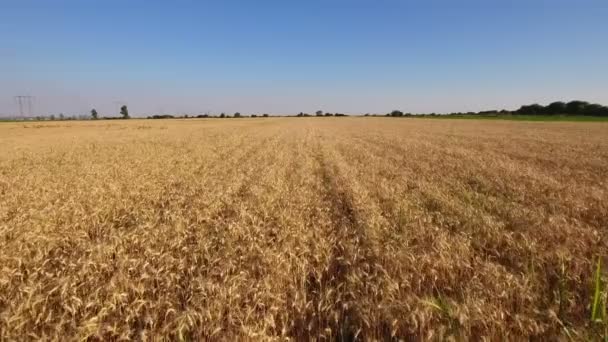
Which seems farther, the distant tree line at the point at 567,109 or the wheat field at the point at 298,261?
the distant tree line at the point at 567,109

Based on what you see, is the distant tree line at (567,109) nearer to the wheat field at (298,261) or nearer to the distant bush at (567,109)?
the distant bush at (567,109)

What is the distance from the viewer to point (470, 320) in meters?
2.95

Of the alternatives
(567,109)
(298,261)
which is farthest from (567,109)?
(298,261)

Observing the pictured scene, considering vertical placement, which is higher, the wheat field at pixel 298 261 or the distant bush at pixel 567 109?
the distant bush at pixel 567 109

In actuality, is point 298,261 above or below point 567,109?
below

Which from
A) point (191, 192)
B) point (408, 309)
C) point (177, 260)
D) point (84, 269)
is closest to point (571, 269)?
point (408, 309)

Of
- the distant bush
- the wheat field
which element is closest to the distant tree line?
the distant bush

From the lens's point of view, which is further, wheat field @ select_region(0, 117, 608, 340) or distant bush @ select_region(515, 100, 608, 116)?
distant bush @ select_region(515, 100, 608, 116)

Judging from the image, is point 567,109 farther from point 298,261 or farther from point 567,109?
point 298,261

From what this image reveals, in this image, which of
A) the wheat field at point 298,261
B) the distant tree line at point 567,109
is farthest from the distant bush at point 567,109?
the wheat field at point 298,261

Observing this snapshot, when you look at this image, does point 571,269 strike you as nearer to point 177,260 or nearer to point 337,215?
point 337,215

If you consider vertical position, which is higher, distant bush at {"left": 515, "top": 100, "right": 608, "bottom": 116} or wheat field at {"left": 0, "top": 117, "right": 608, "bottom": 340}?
Result: distant bush at {"left": 515, "top": 100, "right": 608, "bottom": 116}

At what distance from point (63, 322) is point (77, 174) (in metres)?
9.62

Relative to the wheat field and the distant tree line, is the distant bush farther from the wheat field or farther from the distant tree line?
the wheat field
